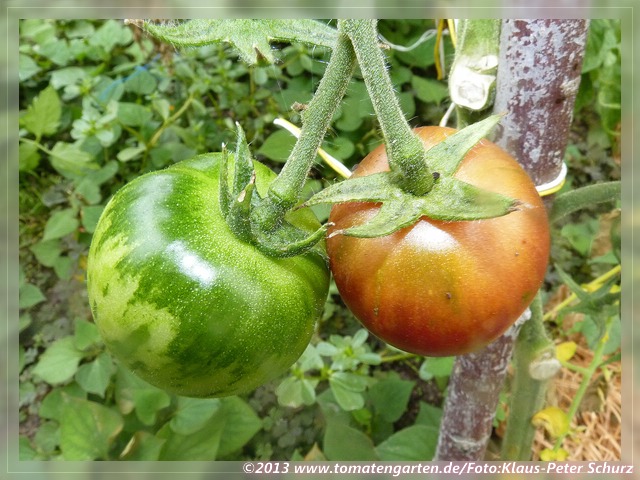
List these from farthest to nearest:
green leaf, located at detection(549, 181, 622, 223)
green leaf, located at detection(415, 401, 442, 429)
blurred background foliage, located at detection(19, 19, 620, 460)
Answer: green leaf, located at detection(415, 401, 442, 429) < blurred background foliage, located at detection(19, 19, 620, 460) < green leaf, located at detection(549, 181, 622, 223)

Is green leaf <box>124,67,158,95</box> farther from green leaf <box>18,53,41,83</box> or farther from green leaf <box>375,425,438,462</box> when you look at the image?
green leaf <box>375,425,438,462</box>

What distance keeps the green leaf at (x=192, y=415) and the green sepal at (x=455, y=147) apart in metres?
0.53

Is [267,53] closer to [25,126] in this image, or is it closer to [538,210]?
[538,210]

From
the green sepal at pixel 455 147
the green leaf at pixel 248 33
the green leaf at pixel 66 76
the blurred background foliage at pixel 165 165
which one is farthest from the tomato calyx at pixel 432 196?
the green leaf at pixel 66 76

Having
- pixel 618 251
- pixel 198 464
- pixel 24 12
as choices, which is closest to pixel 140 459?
pixel 198 464

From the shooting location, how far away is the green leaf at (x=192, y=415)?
82cm

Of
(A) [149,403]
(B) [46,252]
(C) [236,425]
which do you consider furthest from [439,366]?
(B) [46,252]

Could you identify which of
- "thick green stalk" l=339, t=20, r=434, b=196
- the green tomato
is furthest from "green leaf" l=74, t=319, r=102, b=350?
"thick green stalk" l=339, t=20, r=434, b=196

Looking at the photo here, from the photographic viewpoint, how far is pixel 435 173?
0.43 meters

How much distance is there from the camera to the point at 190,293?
0.45 m

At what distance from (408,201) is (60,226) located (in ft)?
2.74

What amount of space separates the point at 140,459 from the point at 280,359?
39 centimetres

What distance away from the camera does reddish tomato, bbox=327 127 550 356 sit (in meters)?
0.42

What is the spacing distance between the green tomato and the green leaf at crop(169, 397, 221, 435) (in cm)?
35
